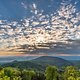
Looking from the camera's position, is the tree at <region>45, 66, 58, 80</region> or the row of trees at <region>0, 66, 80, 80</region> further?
the tree at <region>45, 66, 58, 80</region>

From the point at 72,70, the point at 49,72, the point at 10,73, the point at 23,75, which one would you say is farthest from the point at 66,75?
the point at 23,75

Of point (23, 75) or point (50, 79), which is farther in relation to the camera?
point (23, 75)

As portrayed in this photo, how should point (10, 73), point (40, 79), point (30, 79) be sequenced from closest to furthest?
point (10, 73) → point (30, 79) → point (40, 79)

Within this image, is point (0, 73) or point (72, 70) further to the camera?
point (72, 70)

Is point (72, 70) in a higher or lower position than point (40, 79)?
higher

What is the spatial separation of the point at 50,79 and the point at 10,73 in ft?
95.0

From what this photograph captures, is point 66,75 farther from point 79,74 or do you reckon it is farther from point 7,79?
point 7,79

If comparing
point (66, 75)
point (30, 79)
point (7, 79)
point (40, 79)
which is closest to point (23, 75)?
point (30, 79)

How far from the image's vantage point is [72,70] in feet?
434

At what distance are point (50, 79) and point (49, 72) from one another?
18.2 feet

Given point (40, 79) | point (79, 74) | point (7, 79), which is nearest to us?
point (7, 79)

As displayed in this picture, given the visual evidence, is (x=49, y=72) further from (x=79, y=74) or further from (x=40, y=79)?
(x=40, y=79)

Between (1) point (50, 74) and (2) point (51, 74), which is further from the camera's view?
(2) point (51, 74)

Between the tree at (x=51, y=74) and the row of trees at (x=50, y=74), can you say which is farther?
the tree at (x=51, y=74)
